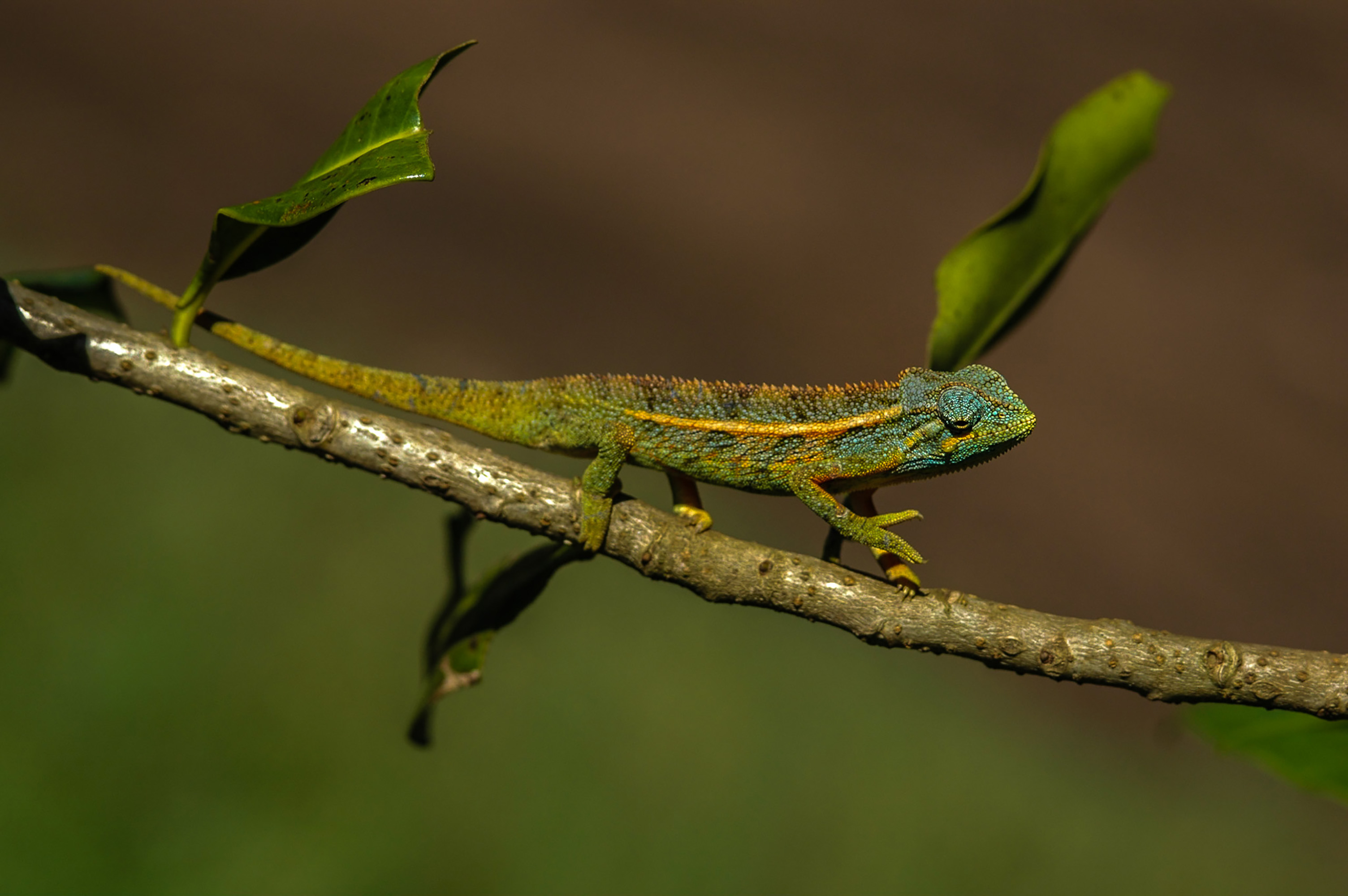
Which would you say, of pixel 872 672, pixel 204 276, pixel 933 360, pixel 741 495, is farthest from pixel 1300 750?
pixel 741 495

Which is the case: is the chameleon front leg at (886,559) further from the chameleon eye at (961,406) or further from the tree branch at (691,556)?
the chameleon eye at (961,406)

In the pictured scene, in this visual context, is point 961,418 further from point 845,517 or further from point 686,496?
point 686,496

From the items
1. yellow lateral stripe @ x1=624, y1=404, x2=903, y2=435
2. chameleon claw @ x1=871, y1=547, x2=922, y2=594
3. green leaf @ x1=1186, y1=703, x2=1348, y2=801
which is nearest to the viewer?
chameleon claw @ x1=871, y1=547, x2=922, y2=594

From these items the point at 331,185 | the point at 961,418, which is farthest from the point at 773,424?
the point at 331,185

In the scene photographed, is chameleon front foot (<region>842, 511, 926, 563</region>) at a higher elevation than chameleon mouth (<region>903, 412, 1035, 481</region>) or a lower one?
lower

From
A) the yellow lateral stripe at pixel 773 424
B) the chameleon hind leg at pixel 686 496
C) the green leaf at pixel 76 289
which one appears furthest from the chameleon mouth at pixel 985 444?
the green leaf at pixel 76 289

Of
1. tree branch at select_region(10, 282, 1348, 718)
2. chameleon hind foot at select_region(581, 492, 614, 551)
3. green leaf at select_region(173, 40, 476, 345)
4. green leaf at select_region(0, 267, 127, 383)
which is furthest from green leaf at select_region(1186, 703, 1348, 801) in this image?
green leaf at select_region(0, 267, 127, 383)

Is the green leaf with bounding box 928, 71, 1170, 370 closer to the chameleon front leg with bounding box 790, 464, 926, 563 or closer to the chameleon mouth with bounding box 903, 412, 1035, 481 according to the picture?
the chameleon mouth with bounding box 903, 412, 1035, 481
